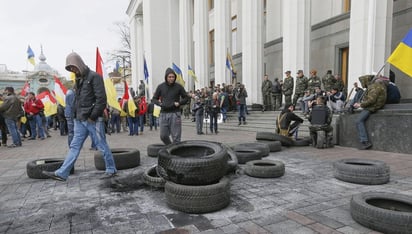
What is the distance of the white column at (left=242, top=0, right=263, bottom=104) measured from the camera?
52.9ft

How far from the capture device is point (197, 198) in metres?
3.06

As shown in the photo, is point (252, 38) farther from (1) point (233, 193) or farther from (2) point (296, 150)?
(1) point (233, 193)

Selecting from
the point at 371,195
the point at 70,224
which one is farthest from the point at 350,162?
the point at 70,224

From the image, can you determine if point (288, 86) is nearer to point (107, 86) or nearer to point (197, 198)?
point (107, 86)

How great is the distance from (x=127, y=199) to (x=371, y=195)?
3.08 m

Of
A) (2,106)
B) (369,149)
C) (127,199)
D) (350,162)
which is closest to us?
(127,199)

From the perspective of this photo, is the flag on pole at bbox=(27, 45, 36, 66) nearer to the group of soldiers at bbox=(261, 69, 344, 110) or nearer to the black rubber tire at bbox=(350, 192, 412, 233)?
the group of soldiers at bbox=(261, 69, 344, 110)

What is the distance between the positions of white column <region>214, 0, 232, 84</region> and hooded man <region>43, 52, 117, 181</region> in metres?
15.3

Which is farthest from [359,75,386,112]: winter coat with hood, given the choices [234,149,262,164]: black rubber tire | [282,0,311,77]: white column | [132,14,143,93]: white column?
[132,14,143,93]: white column

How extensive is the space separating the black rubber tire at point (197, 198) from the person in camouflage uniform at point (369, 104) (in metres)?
5.69

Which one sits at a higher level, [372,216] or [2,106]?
[2,106]

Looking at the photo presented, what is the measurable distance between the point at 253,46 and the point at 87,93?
533 inches

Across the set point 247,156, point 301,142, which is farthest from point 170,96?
point 301,142

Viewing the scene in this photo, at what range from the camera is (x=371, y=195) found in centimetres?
303
